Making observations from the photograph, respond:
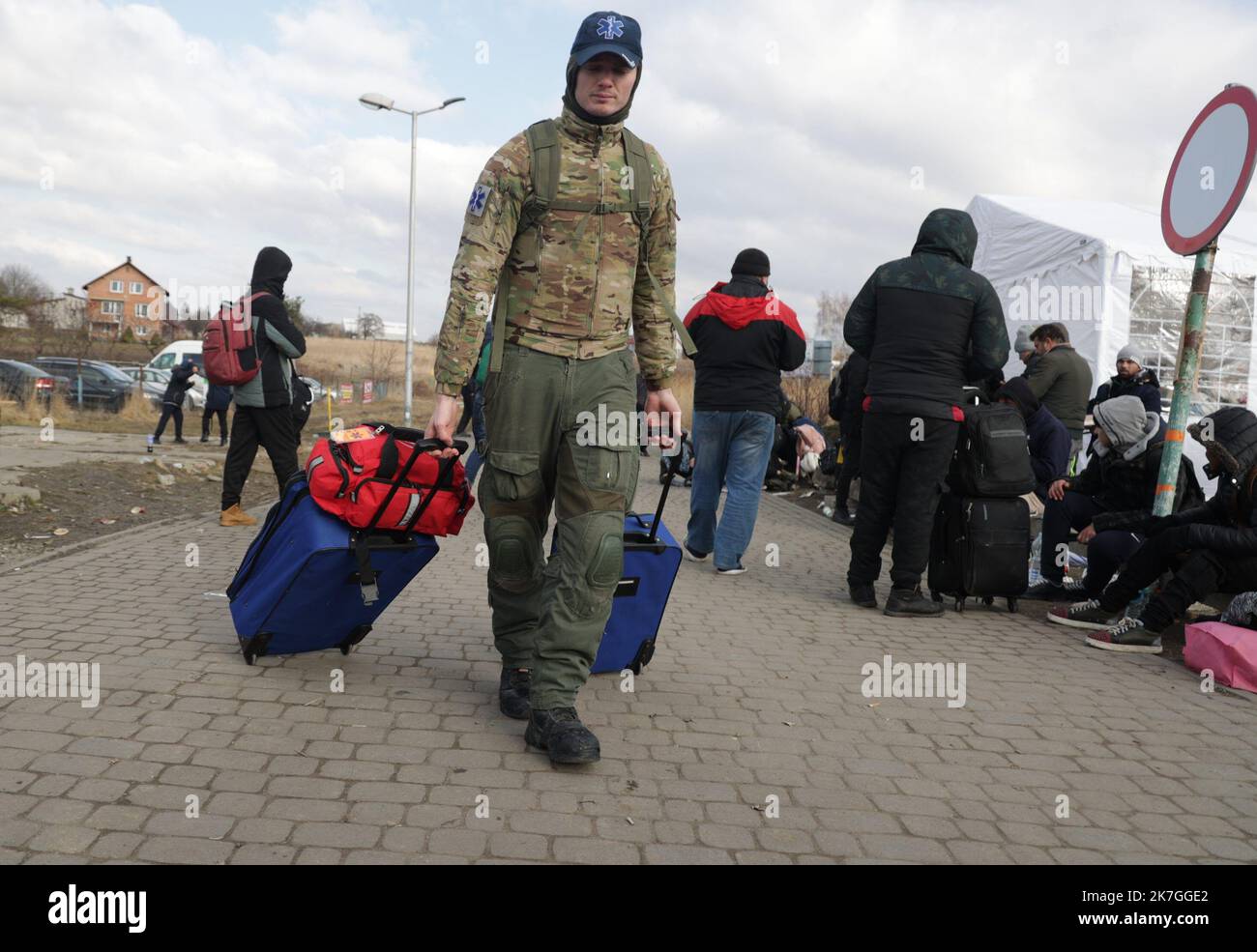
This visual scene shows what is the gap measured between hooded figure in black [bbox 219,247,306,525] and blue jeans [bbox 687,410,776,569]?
3.02m

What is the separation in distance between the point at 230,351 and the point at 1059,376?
6.42 m

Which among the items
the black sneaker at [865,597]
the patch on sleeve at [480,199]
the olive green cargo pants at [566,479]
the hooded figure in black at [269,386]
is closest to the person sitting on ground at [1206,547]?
the black sneaker at [865,597]

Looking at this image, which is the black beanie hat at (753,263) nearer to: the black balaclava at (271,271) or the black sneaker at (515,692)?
the black balaclava at (271,271)

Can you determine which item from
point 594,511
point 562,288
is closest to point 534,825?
point 594,511

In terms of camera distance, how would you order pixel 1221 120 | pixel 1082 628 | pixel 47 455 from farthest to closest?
pixel 47 455 → pixel 1082 628 → pixel 1221 120

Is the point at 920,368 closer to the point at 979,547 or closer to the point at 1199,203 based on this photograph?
the point at 979,547

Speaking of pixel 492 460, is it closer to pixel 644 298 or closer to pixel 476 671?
pixel 644 298

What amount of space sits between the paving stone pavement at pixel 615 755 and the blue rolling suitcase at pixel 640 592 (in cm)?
14

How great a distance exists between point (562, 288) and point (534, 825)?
177 centimetres

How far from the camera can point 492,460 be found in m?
3.57

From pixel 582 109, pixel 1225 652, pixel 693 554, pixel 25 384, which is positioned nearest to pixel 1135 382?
pixel 693 554

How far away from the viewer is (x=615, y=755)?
3551 millimetres

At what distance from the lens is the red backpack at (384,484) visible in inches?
153

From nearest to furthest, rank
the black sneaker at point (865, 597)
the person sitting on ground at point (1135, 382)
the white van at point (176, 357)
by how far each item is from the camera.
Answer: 1. the black sneaker at point (865, 597)
2. the person sitting on ground at point (1135, 382)
3. the white van at point (176, 357)
